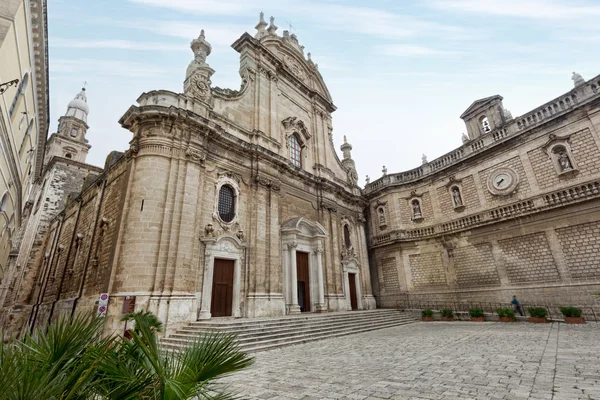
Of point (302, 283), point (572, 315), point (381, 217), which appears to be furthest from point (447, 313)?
point (302, 283)

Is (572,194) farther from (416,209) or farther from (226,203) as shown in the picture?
(226,203)

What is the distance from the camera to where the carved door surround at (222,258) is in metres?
11.7

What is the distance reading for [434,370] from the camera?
5473 mm

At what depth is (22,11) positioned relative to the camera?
31.1 ft

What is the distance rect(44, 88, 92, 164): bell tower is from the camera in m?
30.0

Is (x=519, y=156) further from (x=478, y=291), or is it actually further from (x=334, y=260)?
(x=334, y=260)

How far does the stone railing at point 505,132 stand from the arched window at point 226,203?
12282mm

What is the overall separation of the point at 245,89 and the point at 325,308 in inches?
544

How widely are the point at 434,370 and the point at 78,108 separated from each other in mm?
43295

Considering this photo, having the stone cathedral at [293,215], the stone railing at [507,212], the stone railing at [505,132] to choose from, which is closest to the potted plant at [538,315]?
the stone cathedral at [293,215]

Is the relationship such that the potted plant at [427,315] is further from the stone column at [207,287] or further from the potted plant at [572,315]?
the stone column at [207,287]

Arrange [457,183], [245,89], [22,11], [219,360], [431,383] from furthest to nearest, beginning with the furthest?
[457,183]
[245,89]
[22,11]
[431,383]
[219,360]

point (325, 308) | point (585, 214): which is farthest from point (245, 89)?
point (585, 214)

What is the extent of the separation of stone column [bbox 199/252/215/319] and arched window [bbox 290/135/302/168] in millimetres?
8736
